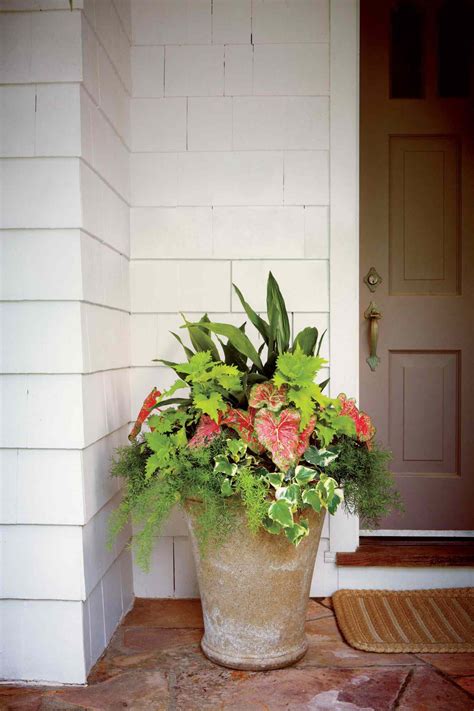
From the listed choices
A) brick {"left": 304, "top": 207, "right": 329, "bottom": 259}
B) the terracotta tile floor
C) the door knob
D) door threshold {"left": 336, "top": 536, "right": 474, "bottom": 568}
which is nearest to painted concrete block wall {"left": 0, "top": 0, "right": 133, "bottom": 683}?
the terracotta tile floor

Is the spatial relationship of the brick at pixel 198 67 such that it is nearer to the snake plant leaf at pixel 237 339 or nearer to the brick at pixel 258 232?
the brick at pixel 258 232

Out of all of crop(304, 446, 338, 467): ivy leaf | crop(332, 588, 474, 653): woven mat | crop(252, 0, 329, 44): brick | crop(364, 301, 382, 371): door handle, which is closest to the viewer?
crop(304, 446, 338, 467): ivy leaf

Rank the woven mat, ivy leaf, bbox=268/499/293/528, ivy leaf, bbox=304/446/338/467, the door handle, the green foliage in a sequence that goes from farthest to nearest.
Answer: the door handle
the woven mat
the green foliage
ivy leaf, bbox=304/446/338/467
ivy leaf, bbox=268/499/293/528

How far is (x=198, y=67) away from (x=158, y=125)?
25cm

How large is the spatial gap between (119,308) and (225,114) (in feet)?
2.70

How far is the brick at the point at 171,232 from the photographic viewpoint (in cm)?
248

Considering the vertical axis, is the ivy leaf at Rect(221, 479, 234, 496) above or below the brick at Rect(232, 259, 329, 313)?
below

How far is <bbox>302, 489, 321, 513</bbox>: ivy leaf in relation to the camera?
1763 mm

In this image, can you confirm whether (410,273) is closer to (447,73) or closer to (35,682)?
(447,73)

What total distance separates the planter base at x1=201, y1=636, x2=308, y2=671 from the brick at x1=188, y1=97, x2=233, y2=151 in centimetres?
171

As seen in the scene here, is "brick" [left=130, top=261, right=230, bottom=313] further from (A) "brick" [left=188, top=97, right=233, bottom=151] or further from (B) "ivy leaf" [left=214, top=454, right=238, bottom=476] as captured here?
(B) "ivy leaf" [left=214, top=454, right=238, bottom=476]

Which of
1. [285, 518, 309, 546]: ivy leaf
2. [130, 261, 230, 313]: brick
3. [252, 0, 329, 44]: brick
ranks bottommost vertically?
[285, 518, 309, 546]: ivy leaf

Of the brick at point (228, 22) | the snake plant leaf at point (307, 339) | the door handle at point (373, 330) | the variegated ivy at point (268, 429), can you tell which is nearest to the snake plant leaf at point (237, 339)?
the variegated ivy at point (268, 429)

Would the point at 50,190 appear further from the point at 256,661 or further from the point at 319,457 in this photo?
the point at 256,661
